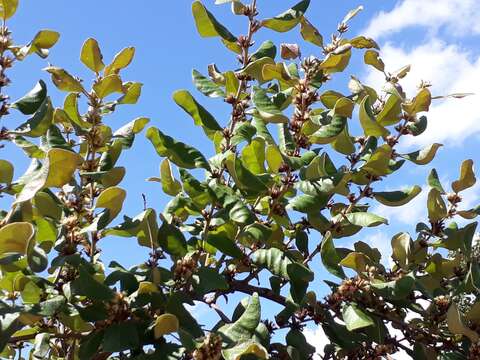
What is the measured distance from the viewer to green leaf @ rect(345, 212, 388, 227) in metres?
2.62

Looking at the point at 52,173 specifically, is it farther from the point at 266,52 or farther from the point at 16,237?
the point at 266,52

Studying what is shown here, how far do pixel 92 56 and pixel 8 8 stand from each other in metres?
0.36

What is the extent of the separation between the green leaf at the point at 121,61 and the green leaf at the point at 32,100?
1.23 ft

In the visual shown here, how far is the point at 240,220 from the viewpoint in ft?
8.13

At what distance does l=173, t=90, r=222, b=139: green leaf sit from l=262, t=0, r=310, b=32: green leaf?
0.47 metres

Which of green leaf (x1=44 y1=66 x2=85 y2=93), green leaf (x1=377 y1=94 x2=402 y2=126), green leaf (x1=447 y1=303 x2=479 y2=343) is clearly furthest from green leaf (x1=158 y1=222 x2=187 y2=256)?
green leaf (x1=447 y1=303 x2=479 y2=343)

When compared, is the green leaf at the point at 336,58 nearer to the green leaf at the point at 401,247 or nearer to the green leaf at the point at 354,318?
the green leaf at the point at 401,247

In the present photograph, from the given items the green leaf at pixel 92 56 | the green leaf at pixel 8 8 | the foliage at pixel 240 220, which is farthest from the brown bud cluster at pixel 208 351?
the green leaf at pixel 8 8

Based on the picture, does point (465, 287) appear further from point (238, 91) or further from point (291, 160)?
point (238, 91)

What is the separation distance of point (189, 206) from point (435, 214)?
1075mm

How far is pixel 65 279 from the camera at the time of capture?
7.86ft

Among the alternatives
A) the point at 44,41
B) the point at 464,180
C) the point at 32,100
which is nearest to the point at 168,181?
the point at 32,100

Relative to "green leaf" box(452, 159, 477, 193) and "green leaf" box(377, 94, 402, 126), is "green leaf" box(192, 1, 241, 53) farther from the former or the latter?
"green leaf" box(452, 159, 477, 193)

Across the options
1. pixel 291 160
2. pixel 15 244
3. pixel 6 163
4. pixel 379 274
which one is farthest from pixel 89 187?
pixel 379 274
